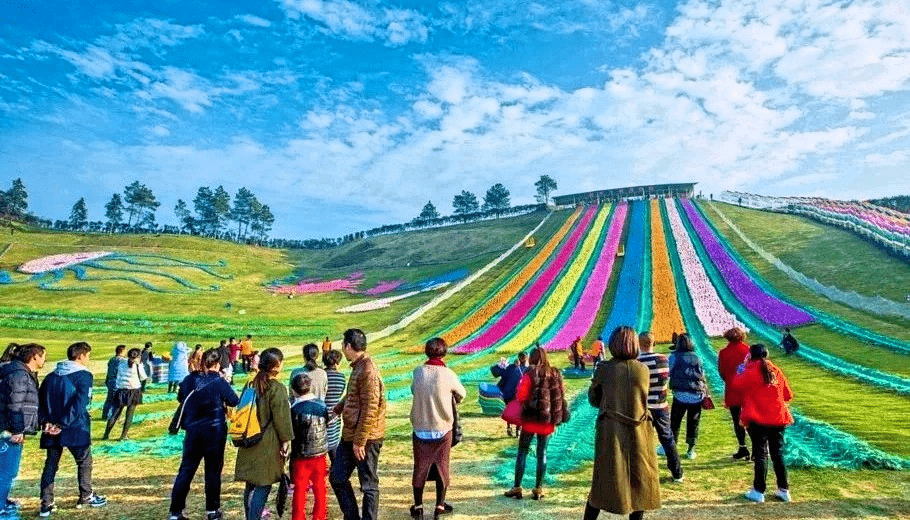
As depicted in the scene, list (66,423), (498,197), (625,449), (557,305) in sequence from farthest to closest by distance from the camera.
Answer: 1. (498,197)
2. (557,305)
3. (66,423)
4. (625,449)

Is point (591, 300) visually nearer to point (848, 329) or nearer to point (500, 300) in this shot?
point (500, 300)

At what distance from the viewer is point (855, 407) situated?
11984mm

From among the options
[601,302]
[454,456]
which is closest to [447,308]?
[601,302]

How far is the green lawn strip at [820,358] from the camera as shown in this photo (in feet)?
45.8

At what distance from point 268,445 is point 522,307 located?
1208 inches

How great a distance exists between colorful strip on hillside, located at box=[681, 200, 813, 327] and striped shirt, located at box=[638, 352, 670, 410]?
21694 millimetres

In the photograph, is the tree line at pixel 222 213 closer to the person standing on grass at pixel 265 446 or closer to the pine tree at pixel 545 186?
the pine tree at pixel 545 186

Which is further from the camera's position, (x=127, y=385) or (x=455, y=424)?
(x=127, y=385)

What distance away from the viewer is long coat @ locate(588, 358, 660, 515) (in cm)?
534

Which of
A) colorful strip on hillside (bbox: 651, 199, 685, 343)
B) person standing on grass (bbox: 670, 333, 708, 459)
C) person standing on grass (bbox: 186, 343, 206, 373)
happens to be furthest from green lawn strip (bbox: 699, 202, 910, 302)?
person standing on grass (bbox: 186, 343, 206, 373)

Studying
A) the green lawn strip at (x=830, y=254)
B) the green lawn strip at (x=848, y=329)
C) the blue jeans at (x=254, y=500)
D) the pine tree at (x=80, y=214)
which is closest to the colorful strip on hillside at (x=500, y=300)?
the green lawn strip at (x=848, y=329)

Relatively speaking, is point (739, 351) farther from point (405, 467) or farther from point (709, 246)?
point (709, 246)

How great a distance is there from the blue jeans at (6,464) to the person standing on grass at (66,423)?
12.7 inches

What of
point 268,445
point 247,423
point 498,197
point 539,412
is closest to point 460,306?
point 539,412
